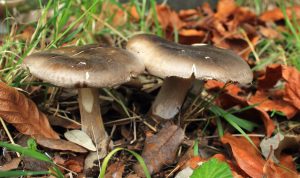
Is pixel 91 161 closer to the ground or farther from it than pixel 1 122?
closer to the ground

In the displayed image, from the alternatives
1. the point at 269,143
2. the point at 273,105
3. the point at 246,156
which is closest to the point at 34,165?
the point at 246,156

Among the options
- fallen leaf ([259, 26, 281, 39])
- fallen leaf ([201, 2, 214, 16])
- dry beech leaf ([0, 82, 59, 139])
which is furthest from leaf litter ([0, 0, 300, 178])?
fallen leaf ([201, 2, 214, 16])

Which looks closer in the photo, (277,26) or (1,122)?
(1,122)

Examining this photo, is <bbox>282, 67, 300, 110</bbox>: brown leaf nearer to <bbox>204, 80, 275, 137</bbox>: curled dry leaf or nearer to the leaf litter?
the leaf litter

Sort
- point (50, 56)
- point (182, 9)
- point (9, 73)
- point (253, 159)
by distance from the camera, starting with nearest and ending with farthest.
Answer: point (50, 56), point (253, 159), point (9, 73), point (182, 9)

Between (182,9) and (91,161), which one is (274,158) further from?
(182,9)

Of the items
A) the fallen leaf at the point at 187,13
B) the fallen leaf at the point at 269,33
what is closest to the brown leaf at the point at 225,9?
the fallen leaf at the point at 187,13

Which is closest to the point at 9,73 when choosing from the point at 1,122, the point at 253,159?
the point at 1,122

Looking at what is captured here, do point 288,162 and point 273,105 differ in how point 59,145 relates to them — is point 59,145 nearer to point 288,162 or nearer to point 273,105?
A: point 288,162
